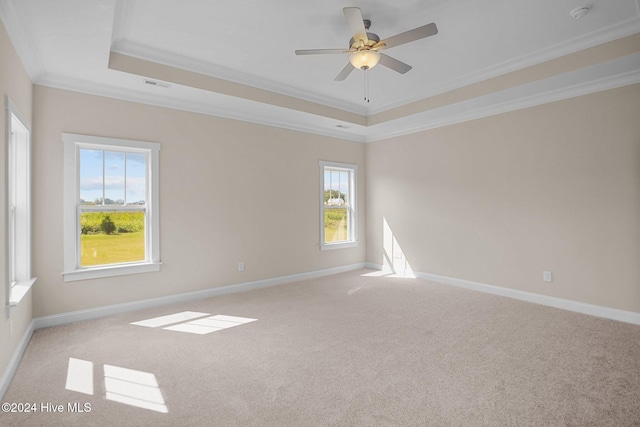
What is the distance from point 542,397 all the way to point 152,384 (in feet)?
8.67

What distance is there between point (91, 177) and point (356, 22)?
3.28 metres

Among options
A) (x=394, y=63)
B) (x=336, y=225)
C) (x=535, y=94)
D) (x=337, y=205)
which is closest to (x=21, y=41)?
(x=394, y=63)

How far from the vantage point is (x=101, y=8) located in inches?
89.0

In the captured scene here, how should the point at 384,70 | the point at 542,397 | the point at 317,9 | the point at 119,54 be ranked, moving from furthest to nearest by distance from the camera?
the point at 384,70 → the point at 119,54 → the point at 317,9 → the point at 542,397

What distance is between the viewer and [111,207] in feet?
12.5

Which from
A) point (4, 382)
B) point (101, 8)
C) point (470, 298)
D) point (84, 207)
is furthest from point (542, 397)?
point (84, 207)

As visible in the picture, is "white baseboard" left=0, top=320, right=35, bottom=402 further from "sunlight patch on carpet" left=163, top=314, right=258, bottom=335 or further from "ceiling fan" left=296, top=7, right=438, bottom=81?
"ceiling fan" left=296, top=7, right=438, bottom=81

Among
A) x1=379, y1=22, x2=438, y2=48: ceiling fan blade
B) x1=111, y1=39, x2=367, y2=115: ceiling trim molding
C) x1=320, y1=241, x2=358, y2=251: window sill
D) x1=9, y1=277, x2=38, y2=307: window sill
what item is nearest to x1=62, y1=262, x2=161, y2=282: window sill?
x1=9, y1=277, x2=38, y2=307: window sill

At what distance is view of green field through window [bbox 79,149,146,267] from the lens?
3693 mm

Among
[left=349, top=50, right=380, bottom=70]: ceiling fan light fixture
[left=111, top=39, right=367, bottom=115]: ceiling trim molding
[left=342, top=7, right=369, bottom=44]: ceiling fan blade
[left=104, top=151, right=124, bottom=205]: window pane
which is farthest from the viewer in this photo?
[left=104, top=151, right=124, bottom=205]: window pane

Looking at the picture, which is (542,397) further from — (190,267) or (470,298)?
(190,267)

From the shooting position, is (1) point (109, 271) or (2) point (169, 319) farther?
(1) point (109, 271)

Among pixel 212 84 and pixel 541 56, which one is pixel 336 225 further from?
pixel 541 56

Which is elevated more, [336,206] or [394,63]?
[394,63]
